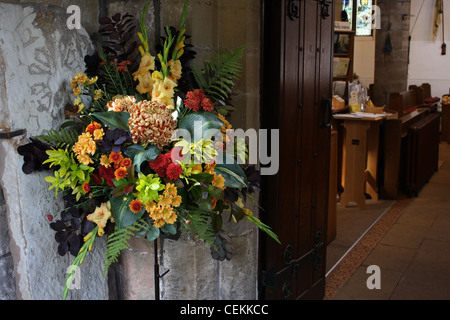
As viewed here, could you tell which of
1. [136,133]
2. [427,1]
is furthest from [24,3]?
[427,1]

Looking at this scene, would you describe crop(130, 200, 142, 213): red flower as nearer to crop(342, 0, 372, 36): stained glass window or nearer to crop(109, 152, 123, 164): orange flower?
crop(109, 152, 123, 164): orange flower

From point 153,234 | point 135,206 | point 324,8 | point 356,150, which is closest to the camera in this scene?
point 135,206

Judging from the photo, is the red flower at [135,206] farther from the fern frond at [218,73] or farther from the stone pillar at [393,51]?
the stone pillar at [393,51]

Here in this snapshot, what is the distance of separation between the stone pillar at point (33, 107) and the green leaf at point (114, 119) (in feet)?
0.89

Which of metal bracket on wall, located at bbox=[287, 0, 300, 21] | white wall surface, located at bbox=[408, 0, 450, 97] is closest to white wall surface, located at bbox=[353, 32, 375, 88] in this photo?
white wall surface, located at bbox=[408, 0, 450, 97]

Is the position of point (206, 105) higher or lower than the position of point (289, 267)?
higher

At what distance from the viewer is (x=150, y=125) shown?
4.83 ft

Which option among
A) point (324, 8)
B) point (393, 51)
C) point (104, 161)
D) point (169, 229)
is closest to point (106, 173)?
point (104, 161)

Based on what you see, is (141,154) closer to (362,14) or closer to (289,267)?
(289,267)

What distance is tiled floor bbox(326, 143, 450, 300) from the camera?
312cm

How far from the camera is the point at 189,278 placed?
2049mm

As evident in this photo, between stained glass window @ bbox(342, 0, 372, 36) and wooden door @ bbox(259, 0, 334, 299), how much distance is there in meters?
5.60

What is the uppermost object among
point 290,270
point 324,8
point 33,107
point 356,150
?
point 324,8

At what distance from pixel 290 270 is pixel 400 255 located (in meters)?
1.44
